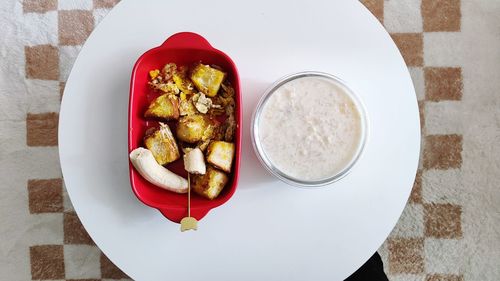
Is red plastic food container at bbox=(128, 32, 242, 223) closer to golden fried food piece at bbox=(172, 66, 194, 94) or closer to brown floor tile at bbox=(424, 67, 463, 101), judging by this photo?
golden fried food piece at bbox=(172, 66, 194, 94)

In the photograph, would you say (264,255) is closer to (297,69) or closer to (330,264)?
(330,264)

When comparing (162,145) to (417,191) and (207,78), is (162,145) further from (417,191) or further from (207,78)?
(417,191)

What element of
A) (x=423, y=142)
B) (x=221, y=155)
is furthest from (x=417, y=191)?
(x=221, y=155)

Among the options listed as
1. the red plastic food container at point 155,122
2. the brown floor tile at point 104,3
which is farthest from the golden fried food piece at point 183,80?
the brown floor tile at point 104,3

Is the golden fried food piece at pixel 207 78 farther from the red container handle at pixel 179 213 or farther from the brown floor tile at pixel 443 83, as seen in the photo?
→ the brown floor tile at pixel 443 83

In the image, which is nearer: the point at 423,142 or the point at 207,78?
the point at 207,78

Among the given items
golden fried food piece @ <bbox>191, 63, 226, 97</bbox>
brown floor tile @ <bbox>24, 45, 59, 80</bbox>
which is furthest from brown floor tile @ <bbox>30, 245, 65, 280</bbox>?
golden fried food piece @ <bbox>191, 63, 226, 97</bbox>

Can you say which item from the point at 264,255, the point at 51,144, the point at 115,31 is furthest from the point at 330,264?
the point at 51,144
